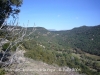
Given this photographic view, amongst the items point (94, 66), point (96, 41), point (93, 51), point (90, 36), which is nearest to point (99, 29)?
point (90, 36)

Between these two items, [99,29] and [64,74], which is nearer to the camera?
[64,74]

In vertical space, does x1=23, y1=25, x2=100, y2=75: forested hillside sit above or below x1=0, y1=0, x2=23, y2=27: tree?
below

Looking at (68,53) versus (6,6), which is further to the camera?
(68,53)

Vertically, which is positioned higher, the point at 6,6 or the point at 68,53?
the point at 6,6

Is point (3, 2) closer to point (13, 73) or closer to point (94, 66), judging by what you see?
point (13, 73)

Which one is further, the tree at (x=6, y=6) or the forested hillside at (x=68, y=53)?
the forested hillside at (x=68, y=53)

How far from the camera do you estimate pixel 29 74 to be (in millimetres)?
9945

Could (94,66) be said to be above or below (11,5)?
below

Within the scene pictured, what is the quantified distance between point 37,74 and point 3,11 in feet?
19.1

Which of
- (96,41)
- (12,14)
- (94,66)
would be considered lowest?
(94,66)

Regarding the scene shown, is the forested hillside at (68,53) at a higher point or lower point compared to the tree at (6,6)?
lower

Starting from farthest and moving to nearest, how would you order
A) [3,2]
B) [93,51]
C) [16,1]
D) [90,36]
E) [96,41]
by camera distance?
[90,36] → [96,41] → [93,51] → [16,1] → [3,2]

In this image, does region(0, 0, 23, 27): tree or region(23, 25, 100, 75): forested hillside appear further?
region(23, 25, 100, 75): forested hillside

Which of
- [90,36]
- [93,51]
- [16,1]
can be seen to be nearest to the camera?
[16,1]
